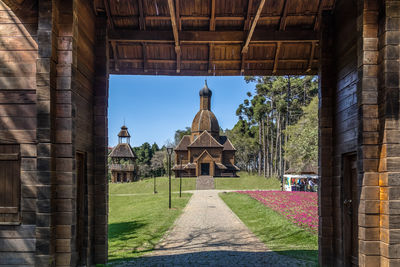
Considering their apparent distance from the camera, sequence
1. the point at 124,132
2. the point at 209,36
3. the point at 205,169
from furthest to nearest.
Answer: the point at 124,132, the point at 205,169, the point at 209,36

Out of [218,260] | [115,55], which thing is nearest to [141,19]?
[115,55]

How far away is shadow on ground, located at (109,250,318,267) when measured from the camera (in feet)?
27.0

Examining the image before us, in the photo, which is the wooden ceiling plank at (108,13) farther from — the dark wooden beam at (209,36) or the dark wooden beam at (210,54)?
the dark wooden beam at (210,54)

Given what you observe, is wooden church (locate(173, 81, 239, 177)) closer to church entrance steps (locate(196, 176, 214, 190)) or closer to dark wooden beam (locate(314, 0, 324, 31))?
church entrance steps (locate(196, 176, 214, 190))

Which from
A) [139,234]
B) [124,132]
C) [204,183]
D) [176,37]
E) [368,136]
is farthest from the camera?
[124,132]

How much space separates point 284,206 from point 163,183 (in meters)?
25.8

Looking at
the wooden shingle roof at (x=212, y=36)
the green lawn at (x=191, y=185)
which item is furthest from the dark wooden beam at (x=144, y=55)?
the green lawn at (x=191, y=185)

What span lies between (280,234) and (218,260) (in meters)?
4.73

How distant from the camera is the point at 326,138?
7117 millimetres

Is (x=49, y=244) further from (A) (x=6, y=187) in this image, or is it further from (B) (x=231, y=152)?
(B) (x=231, y=152)

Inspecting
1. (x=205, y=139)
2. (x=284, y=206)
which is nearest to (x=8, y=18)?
(x=284, y=206)

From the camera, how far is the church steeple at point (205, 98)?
61.5 m

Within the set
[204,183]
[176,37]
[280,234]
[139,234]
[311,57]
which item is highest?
[176,37]

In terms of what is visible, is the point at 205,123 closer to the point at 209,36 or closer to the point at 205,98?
the point at 205,98
